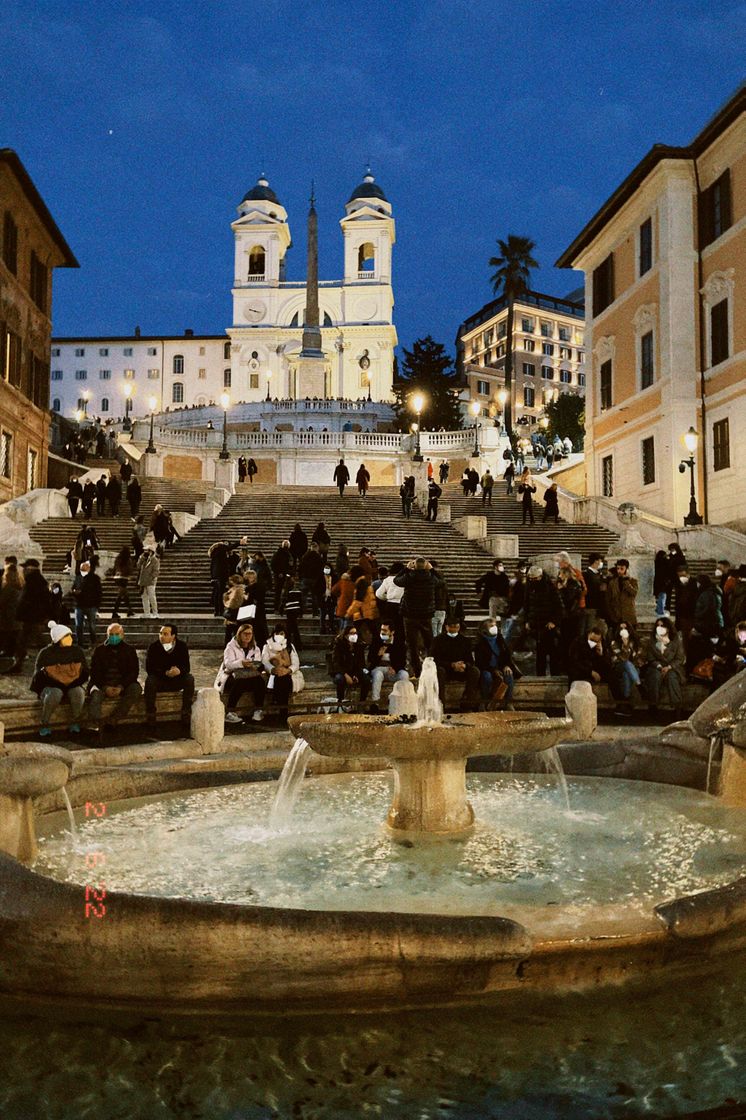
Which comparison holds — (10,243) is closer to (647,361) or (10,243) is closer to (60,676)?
(647,361)

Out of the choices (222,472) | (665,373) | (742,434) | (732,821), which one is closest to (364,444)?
(222,472)

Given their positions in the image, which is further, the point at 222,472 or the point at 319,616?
the point at 222,472

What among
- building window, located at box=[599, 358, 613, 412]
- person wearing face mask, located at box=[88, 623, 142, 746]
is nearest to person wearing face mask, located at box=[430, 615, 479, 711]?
person wearing face mask, located at box=[88, 623, 142, 746]

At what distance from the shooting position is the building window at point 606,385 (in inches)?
1345

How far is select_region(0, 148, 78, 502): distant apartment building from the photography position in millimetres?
31812

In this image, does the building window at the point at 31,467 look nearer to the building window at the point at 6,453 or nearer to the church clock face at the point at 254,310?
the building window at the point at 6,453

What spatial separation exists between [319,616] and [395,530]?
845 cm

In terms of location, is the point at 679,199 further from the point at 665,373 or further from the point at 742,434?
the point at 742,434

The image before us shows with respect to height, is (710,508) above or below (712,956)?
above

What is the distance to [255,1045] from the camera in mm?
3609

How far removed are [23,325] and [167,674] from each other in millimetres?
27510

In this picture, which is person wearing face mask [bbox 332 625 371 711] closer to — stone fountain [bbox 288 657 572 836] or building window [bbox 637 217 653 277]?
stone fountain [bbox 288 657 572 836]

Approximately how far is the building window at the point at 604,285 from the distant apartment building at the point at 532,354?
69.9m

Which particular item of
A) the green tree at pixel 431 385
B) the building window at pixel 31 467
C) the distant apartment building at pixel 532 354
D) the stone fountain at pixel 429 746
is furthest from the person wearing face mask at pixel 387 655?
the distant apartment building at pixel 532 354
